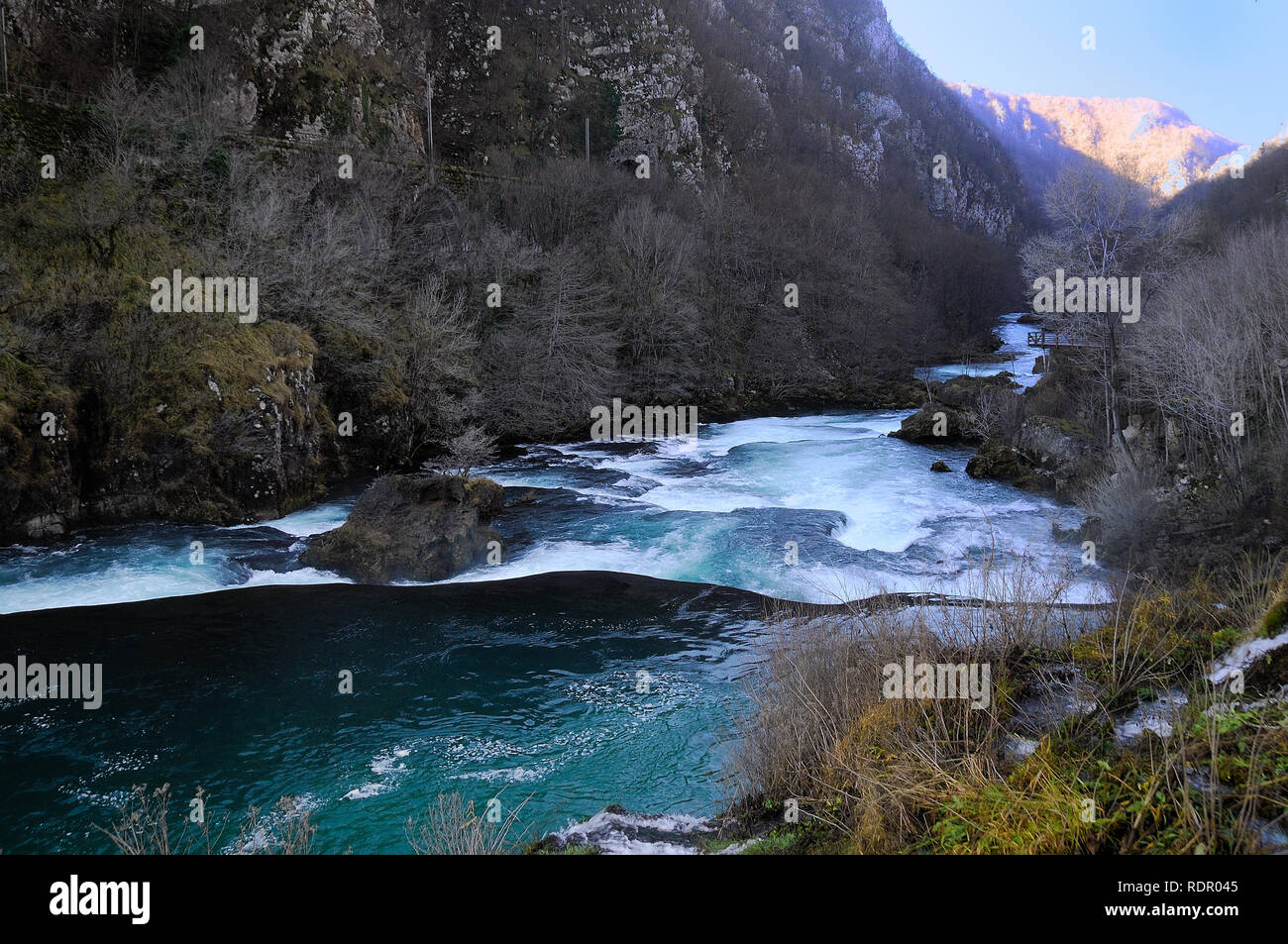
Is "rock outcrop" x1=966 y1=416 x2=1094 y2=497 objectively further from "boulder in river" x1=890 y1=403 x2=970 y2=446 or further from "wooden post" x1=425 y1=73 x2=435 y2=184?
"wooden post" x1=425 y1=73 x2=435 y2=184

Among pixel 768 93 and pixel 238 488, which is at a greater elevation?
pixel 768 93

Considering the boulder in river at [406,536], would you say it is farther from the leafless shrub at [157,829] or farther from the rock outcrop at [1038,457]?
the rock outcrop at [1038,457]

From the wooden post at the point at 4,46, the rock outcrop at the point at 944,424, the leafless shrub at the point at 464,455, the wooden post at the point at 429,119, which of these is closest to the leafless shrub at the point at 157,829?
the leafless shrub at the point at 464,455

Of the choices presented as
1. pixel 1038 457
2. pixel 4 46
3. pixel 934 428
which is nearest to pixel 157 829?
pixel 1038 457

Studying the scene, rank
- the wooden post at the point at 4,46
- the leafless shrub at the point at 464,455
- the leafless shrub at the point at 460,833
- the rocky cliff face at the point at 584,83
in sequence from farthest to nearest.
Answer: the rocky cliff face at the point at 584,83 → the wooden post at the point at 4,46 → the leafless shrub at the point at 464,455 → the leafless shrub at the point at 460,833

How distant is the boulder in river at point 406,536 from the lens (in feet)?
60.6

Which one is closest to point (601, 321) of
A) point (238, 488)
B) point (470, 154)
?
point (238, 488)

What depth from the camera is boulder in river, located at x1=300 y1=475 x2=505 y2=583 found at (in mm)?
18469

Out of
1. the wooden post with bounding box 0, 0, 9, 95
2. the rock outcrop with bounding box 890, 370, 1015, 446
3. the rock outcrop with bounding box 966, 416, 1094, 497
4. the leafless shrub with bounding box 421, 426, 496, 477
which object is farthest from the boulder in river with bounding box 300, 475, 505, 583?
the wooden post with bounding box 0, 0, 9, 95

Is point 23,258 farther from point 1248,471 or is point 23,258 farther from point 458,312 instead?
point 1248,471

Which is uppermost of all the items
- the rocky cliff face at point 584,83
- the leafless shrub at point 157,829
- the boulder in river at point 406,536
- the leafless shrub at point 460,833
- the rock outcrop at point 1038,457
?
the rocky cliff face at point 584,83

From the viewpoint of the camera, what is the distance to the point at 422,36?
6469cm

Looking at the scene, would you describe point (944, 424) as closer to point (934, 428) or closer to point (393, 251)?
point (934, 428)
